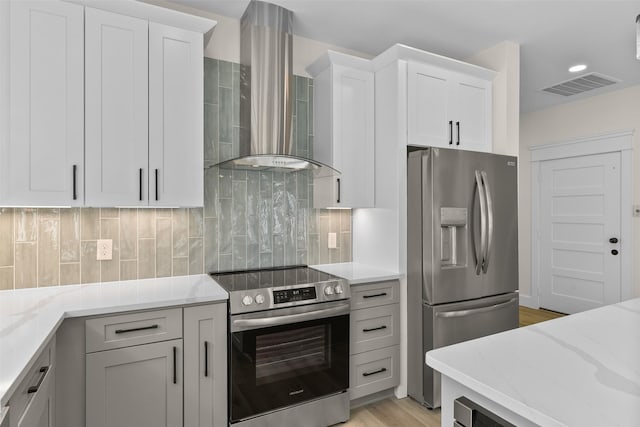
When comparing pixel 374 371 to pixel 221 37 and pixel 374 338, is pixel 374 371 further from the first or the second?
pixel 221 37

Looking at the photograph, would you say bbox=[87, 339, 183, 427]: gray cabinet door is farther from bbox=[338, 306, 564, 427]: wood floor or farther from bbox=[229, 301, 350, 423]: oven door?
bbox=[338, 306, 564, 427]: wood floor

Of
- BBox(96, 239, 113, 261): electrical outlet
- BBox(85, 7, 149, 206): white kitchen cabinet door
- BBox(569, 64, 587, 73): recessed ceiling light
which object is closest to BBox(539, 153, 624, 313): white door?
BBox(569, 64, 587, 73): recessed ceiling light

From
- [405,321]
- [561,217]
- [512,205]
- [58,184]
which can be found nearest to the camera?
[58,184]

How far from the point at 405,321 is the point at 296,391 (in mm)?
940

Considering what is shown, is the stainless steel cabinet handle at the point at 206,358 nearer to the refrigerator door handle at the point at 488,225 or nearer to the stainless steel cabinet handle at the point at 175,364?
the stainless steel cabinet handle at the point at 175,364

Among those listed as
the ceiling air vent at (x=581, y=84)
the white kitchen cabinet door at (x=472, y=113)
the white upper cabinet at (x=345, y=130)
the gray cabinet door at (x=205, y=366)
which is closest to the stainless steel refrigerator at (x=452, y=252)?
the white kitchen cabinet door at (x=472, y=113)

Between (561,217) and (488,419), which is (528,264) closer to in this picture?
(561,217)

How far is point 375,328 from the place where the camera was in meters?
2.61

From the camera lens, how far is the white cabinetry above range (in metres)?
1.86

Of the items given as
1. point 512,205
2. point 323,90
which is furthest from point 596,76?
point 323,90

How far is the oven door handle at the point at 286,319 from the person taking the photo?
2.04 m

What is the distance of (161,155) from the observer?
2.18m

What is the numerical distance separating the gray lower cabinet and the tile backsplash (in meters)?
0.63

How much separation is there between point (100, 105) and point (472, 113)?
2611 millimetres
